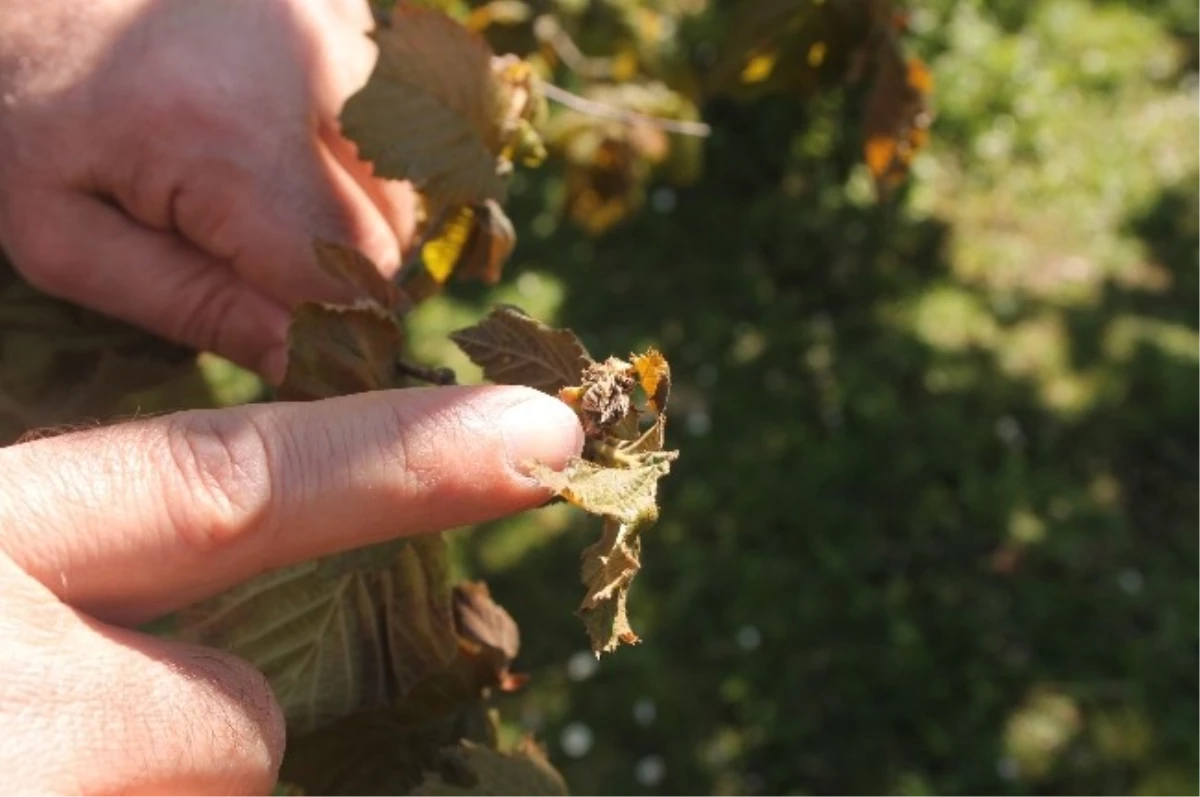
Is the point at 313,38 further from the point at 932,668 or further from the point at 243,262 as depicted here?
the point at 932,668

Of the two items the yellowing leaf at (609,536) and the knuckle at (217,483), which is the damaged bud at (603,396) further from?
the knuckle at (217,483)

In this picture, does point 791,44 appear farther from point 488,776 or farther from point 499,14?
point 499,14

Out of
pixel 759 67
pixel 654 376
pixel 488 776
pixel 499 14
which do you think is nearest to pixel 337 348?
pixel 654 376

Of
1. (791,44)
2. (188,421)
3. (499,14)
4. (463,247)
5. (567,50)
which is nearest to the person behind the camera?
(188,421)

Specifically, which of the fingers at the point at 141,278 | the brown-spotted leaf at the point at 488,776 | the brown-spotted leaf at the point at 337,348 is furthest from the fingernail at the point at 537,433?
the fingers at the point at 141,278

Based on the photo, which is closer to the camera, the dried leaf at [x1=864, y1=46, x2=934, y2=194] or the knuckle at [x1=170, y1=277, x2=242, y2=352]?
the knuckle at [x1=170, y1=277, x2=242, y2=352]

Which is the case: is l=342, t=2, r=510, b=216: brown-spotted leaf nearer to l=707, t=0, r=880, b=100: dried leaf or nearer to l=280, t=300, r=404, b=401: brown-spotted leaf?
l=280, t=300, r=404, b=401: brown-spotted leaf

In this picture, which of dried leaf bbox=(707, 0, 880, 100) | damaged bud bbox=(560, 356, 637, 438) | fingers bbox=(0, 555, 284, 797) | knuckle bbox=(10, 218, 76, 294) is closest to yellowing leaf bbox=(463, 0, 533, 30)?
dried leaf bbox=(707, 0, 880, 100)
